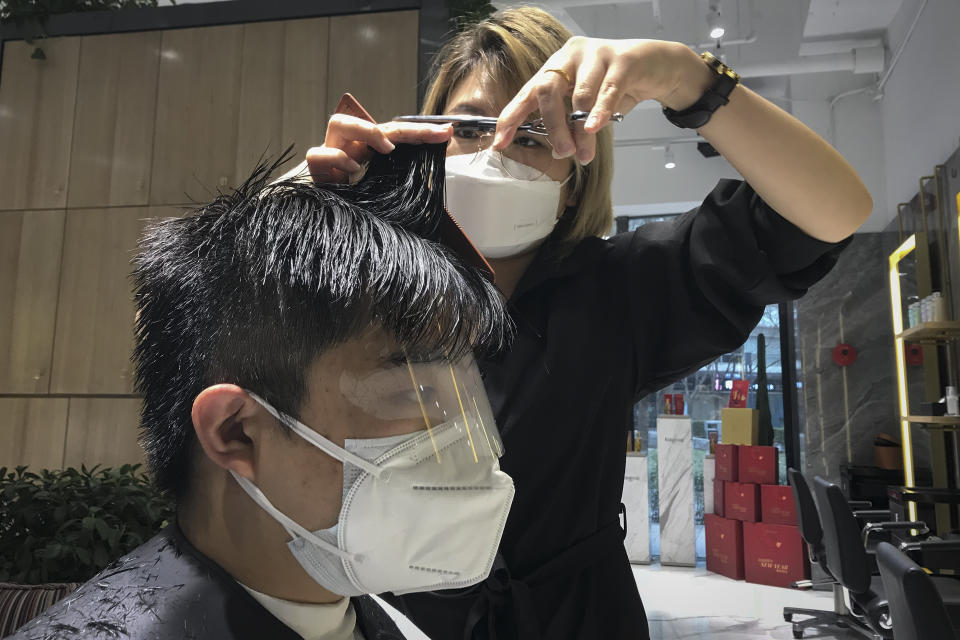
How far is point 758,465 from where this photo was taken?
19.6 feet

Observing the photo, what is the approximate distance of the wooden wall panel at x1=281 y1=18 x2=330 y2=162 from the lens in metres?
3.36

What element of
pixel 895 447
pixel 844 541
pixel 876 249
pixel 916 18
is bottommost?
pixel 844 541

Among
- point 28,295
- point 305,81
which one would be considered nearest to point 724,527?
point 305,81

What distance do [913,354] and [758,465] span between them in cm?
153

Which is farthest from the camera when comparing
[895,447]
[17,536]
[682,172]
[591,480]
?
[682,172]

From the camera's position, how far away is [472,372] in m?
0.87

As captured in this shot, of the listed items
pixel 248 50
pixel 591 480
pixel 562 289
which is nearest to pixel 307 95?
pixel 248 50

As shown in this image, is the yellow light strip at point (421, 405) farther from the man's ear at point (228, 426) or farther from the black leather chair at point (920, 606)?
the black leather chair at point (920, 606)

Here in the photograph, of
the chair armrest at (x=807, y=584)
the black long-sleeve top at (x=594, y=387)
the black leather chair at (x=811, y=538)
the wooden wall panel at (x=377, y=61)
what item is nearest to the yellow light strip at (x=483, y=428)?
the black long-sleeve top at (x=594, y=387)

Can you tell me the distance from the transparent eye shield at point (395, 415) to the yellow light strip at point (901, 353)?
547cm

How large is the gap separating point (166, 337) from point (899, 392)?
660 centimetres

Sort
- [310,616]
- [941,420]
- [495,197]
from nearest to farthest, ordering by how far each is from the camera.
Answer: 1. [310,616]
2. [495,197]
3. [941,420]

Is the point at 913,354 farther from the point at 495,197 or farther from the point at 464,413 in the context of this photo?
the point at 464,413

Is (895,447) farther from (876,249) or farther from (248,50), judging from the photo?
(248,50)
